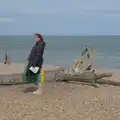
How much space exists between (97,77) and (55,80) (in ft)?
4.12

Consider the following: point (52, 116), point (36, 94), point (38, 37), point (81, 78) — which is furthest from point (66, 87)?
point (52, 116)

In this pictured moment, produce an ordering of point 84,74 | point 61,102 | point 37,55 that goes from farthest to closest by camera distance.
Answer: point 84,74, point 37,55, point 61,102

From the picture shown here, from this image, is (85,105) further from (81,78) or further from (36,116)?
(81,78)

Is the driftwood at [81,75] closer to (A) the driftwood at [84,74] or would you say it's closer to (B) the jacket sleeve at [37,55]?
(A) the driftwood at [84,74]

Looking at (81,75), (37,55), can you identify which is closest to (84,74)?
(81,75)

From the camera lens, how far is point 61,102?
373 inches

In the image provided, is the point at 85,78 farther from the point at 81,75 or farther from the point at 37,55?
the point at 37,55

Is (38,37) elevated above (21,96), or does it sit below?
above

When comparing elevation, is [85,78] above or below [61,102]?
above

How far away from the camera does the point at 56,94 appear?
34.2 feet

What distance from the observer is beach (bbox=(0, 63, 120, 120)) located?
8.24 metres

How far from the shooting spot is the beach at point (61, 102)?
27.0ft

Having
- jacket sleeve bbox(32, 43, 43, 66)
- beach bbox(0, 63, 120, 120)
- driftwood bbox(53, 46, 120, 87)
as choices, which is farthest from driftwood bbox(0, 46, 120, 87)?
jacket sleeve bbox(32, 43, 43, 66)

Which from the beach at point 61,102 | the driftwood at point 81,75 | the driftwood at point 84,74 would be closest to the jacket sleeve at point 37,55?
the beach at point 61,102
